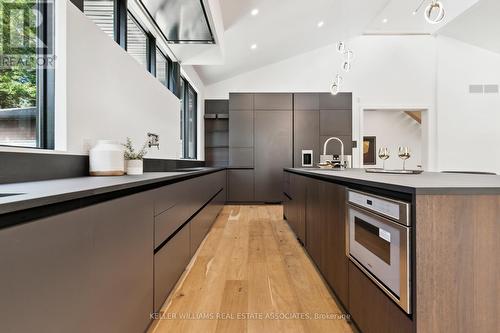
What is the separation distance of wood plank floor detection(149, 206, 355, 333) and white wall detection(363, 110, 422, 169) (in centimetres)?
731

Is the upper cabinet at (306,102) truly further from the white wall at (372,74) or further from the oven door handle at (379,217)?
the oven door handle at (379,217)

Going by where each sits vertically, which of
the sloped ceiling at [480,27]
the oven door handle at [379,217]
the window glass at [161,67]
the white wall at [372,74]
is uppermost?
the sloped ceiling at [480,27]

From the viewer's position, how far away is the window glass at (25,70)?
1163 mm

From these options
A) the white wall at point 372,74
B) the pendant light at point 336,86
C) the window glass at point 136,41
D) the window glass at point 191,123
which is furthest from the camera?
the white wall at point 372,74

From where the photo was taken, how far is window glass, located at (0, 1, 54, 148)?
3.82ft

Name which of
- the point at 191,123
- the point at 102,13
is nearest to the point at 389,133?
the point at 191,123

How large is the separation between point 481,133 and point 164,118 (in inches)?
283

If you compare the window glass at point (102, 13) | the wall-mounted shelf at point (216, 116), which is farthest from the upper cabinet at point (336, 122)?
the window glass at point (102, 13)

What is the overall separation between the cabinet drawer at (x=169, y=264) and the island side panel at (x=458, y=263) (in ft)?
4.05

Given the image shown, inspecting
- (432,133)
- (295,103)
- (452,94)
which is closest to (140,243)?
(295,103)

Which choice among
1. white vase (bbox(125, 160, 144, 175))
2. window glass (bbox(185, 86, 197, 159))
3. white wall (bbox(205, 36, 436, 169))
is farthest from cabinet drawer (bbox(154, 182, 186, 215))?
white wall (bbox(205, 36, 436, 169))

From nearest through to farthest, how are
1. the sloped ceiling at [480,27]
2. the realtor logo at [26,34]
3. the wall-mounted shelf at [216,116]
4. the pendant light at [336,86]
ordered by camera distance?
the realtor logo at [26,34], the pendant light at [336,86], the sloped ceiling at [480,27], the wall-mounted shelf at [216,116]

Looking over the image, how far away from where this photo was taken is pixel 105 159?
1564mm

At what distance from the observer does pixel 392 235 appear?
Result: 3.06 feet
